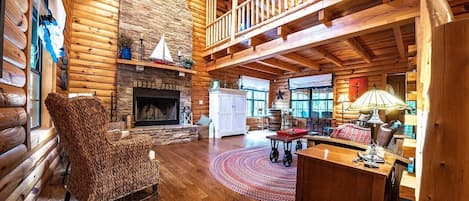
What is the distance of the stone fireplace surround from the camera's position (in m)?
4.76

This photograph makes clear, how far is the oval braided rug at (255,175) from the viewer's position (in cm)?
232

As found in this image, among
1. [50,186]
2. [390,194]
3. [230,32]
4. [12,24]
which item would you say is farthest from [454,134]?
[230,32]

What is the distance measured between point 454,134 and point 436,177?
13cm

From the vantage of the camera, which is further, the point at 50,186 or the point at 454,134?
the point at 50,186

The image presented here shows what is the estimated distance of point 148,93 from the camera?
17.1 feet

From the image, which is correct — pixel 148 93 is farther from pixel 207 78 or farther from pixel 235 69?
pixel 235 69

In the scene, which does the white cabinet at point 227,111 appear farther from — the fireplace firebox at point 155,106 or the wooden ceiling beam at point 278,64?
the wooden ceiling beam at point 278,64

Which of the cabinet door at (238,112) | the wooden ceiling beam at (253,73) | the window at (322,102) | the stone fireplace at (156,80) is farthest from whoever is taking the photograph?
the wooden ceiling beam at (253,73)

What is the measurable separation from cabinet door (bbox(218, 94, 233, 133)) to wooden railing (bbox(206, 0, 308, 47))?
1.72 meters

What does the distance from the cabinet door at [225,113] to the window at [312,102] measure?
2.98 m

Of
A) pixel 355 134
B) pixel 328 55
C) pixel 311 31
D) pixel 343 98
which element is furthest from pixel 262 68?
pixel 355 134

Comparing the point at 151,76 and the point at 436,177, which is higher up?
the point at 151,76

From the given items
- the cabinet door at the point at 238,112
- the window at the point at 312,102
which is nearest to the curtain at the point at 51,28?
the cabinet door at the point at 238,112

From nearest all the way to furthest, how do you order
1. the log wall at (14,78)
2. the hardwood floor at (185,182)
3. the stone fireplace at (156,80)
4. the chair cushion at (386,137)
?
the log wall at (14,78) → the hardwood floor at (185,182) → the chair cushion at (386,137) → the stone fireplace at (156,80)
